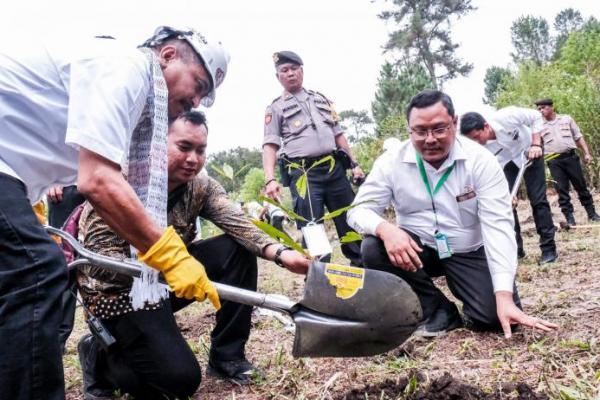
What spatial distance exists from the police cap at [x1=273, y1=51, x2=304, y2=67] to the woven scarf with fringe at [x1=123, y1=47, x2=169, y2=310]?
2.35m

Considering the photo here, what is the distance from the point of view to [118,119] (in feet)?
4.47

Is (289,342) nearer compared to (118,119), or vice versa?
(118,119)

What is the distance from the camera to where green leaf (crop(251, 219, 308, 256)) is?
6.43 feet

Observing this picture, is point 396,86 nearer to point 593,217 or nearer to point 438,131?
point 593,217

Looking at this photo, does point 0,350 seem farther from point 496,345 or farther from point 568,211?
point 568,211

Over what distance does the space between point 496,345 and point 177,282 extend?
1340 mm

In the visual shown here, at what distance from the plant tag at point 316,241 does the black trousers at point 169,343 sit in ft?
1.03

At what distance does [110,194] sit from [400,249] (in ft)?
4.55

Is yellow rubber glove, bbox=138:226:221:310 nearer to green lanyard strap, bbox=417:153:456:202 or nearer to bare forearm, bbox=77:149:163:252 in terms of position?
bare forearm, bbox=77:149:163:252

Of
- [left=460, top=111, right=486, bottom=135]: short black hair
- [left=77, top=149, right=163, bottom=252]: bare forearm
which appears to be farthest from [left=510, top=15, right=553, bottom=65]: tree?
[left=77, top=149, right=163, bottom=252]: bare forearm

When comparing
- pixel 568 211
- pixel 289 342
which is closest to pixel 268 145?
pixel 289 342

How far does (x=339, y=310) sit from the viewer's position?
1.77 m

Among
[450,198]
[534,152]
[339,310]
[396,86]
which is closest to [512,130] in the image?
[534,152]

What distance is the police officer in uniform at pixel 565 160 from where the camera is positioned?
6906 mm
